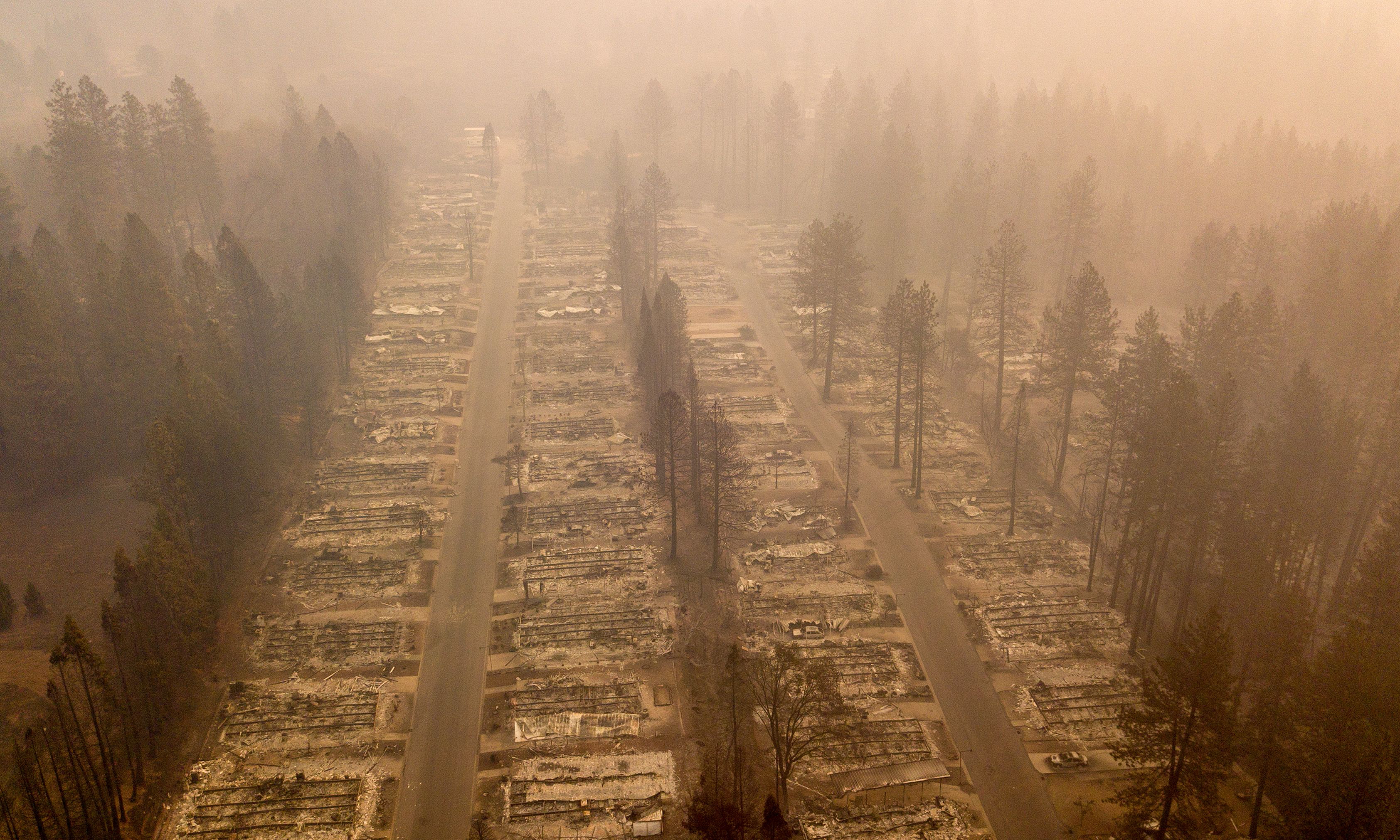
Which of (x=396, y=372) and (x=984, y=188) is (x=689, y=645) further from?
(x=984, y=188)

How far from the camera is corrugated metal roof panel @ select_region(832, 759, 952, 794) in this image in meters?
36.0

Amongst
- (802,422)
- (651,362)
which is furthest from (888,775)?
(651,362)

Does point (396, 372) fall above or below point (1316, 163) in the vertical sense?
below

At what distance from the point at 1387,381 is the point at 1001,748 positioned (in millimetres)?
32452

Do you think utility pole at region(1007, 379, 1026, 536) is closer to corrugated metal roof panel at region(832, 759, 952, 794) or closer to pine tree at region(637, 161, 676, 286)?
corrugated metal roof panel at region(832, 759, 952, 794)

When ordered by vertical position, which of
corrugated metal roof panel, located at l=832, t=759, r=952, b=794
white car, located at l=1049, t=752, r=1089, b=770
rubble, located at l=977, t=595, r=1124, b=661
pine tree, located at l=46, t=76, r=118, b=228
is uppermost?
pine tree, located at l=46, t=76, r=118, b=228

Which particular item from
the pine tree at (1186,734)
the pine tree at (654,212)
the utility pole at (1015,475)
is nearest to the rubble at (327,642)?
the pine tree at (1186,734)

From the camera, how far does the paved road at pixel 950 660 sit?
35250mm

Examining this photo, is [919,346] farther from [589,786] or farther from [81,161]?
[81,161]

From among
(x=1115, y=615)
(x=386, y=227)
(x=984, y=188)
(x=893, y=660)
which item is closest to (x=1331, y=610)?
(x=1115, y=615)

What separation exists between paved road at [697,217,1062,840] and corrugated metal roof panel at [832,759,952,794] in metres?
1.41

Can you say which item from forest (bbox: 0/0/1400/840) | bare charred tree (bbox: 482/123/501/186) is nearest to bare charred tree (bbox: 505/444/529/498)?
forest (bbox: 0/0/1400/840)

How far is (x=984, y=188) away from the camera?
83.1 meters

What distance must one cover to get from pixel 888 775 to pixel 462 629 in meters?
21.3
